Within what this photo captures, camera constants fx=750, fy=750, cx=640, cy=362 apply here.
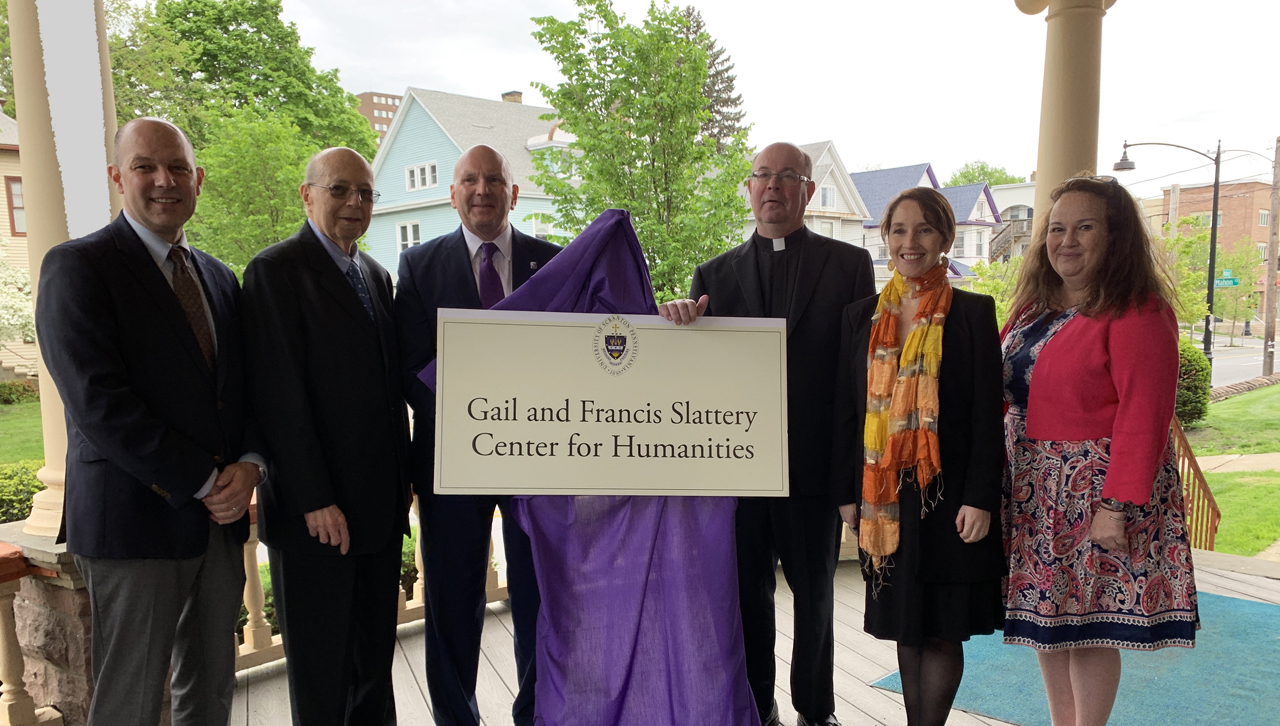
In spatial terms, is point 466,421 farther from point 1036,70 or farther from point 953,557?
point 1036,70

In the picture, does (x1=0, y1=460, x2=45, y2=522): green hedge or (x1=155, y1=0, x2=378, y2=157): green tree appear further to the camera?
(x1=155, y1=0, x2=378, y2=157): green tree

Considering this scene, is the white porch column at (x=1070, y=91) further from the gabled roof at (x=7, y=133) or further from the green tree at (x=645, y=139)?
the gabled roof at (x=7, y=133)

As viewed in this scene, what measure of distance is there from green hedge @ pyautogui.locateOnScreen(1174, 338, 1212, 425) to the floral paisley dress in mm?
5023

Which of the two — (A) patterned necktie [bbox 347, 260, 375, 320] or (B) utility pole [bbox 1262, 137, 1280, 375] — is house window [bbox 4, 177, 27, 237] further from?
(B) utility pole [bbox 1262, 137, 1280, 375]

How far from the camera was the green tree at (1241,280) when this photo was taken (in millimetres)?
6707

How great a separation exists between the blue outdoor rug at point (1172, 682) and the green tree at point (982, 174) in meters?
28.5

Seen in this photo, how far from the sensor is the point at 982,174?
2920cm

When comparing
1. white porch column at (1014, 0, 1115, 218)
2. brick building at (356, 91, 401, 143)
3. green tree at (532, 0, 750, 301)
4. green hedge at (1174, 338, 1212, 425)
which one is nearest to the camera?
white porch column at (1014, 0, 1115, 218)

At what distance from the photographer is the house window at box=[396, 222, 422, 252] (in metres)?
10.4

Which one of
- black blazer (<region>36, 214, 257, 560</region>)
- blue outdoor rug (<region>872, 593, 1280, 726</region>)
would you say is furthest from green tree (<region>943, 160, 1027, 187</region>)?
black blazer (<region>36, 214, 257, 560</region>)

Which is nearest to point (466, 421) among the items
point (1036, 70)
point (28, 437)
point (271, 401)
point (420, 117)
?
point (271, 401)

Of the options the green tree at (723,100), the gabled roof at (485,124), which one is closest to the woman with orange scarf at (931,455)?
the gabled roof at (485,124)

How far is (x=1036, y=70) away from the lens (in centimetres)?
369

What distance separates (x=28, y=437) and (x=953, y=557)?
8.77 meters
